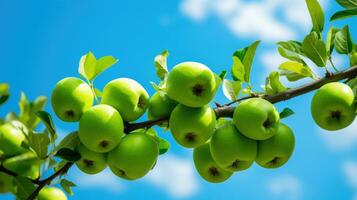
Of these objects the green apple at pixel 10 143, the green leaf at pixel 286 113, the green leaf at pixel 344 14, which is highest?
the green leaf at pixel 344 14

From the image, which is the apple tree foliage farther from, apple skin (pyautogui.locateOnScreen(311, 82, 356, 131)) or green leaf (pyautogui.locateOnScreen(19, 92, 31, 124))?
green leaf (pyautogui.locateOnScreen(19, 92, 31, 124))

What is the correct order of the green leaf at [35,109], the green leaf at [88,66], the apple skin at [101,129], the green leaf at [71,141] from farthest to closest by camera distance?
the green leaf at [35,109] < the green leaf at [88,66] < the green leaf at [71,141] < the apple skin at [101,129]

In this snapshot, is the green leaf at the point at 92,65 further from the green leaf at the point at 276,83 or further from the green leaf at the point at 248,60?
the green leaf at the point at 276,83

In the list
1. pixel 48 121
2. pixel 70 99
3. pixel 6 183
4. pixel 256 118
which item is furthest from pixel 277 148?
pixel 6 183

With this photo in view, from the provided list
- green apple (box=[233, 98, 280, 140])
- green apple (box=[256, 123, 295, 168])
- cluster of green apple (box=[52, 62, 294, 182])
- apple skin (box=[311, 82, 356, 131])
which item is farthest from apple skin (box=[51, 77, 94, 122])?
apple skin (box=[311, 82, 356, 131])

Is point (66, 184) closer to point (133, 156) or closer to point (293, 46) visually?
point (133, 156)

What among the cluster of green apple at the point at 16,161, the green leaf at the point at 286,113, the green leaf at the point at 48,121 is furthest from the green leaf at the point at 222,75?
the cluster of green apple at the point at 16,161
